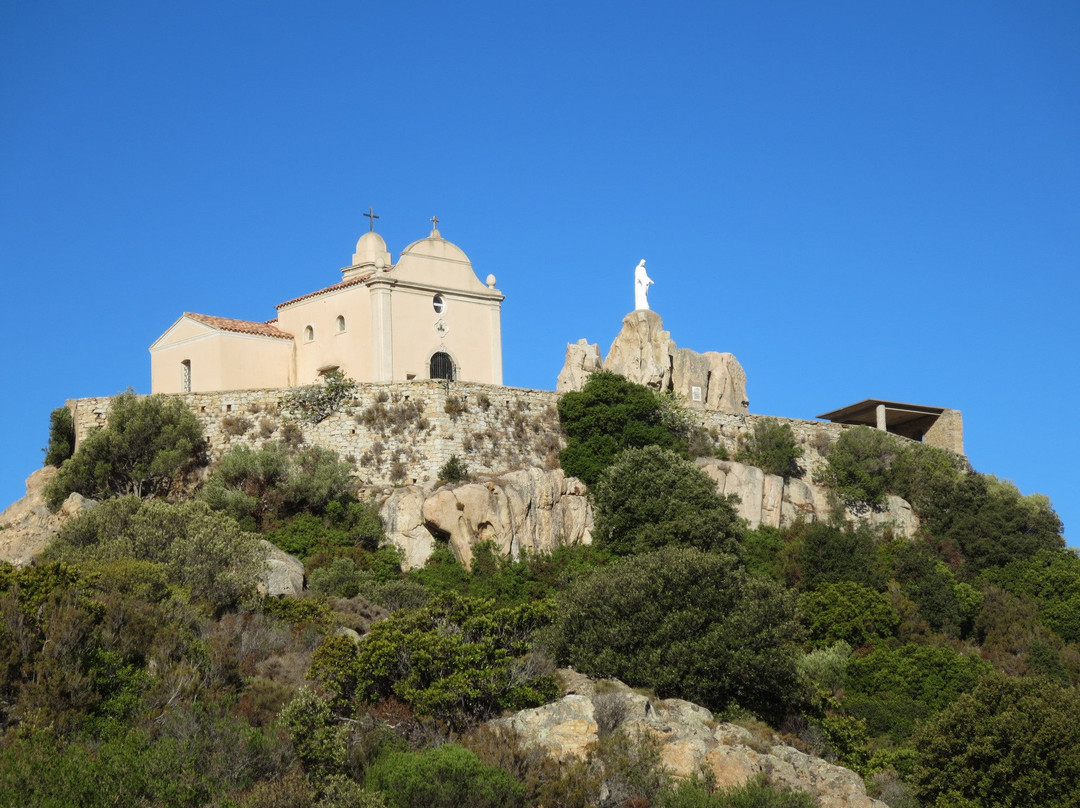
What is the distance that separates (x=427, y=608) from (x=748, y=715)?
738 cm

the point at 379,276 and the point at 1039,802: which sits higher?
the point at 379,276

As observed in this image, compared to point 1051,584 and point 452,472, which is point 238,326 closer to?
point 452,472

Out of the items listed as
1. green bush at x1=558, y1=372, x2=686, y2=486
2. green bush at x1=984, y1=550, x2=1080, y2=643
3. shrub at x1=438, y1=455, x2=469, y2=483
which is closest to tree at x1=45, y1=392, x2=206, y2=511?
shrub at x1=438, y1=455, x2=469, y2=483

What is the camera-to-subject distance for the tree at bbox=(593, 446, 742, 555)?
145 ft

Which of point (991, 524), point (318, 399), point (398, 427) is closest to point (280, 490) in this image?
point (318, 399)

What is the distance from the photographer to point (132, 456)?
152 ft

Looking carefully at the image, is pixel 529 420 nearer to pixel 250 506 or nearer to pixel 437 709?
pixel 250 506

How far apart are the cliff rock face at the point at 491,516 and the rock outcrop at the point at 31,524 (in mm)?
8261

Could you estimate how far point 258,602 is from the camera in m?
37.1

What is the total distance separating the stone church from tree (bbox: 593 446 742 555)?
25.3 feet

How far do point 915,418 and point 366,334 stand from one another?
22475 mm

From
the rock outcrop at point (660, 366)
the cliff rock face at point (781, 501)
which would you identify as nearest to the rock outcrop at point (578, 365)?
the rock outcrop at point (660, 366)

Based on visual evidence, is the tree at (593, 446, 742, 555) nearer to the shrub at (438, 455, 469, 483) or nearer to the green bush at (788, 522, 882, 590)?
the green bush at (788, 522, 882, 590)

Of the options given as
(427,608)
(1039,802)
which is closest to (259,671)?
(427,608)
